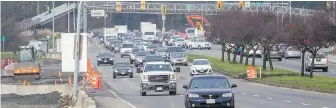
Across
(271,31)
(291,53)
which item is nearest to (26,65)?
(271,31)

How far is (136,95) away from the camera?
44.3 m

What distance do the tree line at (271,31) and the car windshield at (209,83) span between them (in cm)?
1456

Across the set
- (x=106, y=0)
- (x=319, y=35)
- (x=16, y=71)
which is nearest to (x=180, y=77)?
(x=16, y=71)

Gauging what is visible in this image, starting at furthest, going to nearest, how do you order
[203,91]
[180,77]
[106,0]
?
[106,0] < [180,77] < [203,91]

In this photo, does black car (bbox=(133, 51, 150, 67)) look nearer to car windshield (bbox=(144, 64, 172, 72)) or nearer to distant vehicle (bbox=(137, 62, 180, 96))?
car windshield (bbox=(144, 64, 172, 72))

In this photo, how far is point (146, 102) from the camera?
1475 inches

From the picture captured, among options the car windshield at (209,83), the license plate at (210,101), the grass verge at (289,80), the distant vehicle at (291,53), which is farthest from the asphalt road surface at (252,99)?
the distant vehicle at (291,53)

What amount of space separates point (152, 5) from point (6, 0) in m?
34.6

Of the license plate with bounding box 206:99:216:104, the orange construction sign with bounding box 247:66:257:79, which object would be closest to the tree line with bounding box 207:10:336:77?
the orange construction sign with bounding box 247:66:257:79

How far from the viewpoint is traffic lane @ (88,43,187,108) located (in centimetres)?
3591

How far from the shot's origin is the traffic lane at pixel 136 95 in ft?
118

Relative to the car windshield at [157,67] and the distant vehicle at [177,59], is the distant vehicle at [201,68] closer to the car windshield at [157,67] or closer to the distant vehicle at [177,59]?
the distant vehicle at [177,59]

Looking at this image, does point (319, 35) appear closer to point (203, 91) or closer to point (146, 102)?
point (146, 102)

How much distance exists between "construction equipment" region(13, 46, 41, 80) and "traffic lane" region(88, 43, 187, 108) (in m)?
5.41
